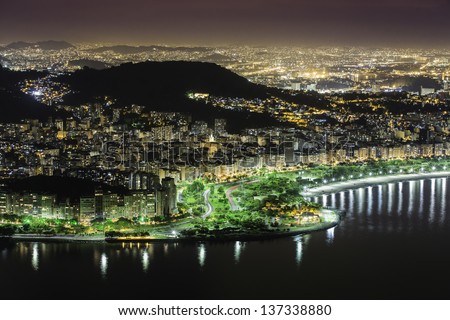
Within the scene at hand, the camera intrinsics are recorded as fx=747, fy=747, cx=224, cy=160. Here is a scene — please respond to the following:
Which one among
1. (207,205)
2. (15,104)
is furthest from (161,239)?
(15,104)

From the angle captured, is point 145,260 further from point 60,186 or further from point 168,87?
point 168,87

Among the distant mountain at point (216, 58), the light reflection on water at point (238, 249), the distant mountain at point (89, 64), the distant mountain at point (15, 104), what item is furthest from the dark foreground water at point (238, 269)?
the distant mountain at point (216, 58)

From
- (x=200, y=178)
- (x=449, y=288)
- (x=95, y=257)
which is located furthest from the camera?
(x=200, y=178)

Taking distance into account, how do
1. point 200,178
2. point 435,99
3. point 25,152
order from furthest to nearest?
1. point 435,99
2. point 25,152
3. point 200,178

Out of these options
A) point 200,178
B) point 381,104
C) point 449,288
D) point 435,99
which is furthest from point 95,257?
point 435,99

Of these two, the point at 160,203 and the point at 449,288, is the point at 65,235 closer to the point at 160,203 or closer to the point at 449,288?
the point at 160,203

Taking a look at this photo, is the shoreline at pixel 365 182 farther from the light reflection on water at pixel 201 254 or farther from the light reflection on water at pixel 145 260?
the light reflection on water at pixel 145 260

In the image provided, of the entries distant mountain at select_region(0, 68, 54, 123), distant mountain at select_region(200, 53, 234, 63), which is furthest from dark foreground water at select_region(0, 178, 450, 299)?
distant mountain at select_region(200, 53, 234, 63)
